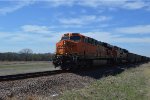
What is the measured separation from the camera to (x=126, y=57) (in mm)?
56250

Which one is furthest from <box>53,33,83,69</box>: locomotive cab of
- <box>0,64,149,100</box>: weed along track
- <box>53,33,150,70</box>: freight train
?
<box>0,64,149,100</box>: weed along track

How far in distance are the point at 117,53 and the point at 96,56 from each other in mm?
13035

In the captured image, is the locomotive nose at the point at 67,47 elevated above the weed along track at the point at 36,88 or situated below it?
above

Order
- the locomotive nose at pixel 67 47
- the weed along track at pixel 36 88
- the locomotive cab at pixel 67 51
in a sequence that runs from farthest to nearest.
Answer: the locomotive nose at pixel 67 47 → the locomotive cab at pixel 67 51 → the weed along track at pixel 36 88

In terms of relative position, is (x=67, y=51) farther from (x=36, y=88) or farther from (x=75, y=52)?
(x=36, y=88)

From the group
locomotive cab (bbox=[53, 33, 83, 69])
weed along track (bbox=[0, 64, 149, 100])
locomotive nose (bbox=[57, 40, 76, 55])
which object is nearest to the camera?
weed along track (bbox=[0, 64, 149, 100])

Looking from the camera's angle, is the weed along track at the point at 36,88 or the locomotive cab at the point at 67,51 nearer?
the weed along track at the point at 36,88

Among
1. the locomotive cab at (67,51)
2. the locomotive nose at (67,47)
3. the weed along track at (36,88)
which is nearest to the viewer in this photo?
the weed along track at (36,88)

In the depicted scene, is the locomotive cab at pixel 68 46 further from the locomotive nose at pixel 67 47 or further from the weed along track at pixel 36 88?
the weed along track at pixel 36 88

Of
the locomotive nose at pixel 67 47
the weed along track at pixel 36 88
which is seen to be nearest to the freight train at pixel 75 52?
the locomotive nose at pixel 67 47

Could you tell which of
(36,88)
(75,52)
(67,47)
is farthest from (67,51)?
(36,88)

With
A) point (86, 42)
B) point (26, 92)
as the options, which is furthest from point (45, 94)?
point (86, 42)

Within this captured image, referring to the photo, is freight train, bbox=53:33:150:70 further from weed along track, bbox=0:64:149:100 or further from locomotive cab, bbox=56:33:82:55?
weed along track, bbox=0:64:149:100

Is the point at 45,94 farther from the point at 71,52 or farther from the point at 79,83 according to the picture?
the point at 71,52
